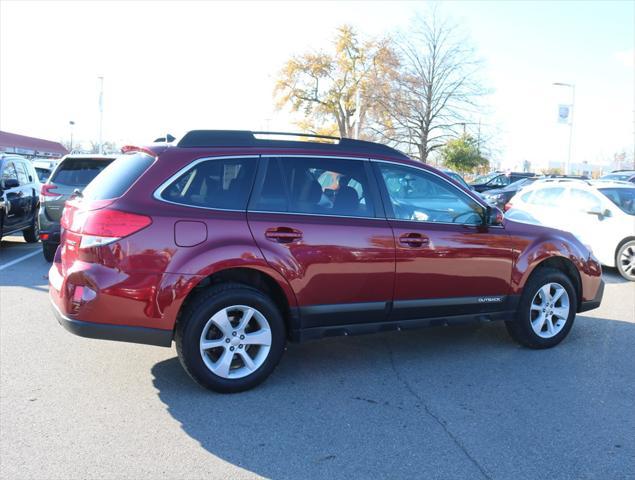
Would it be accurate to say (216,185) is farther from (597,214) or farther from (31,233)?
(31,233)

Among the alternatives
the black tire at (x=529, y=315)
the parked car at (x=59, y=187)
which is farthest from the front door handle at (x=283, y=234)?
the parked car at (x=59, y=187)

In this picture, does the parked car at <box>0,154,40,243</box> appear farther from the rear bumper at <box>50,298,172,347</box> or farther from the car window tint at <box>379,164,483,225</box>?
the car window tint at <box>379,164,483,225</box>

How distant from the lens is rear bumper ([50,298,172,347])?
156 inches

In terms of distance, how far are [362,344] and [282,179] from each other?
78.1 inches

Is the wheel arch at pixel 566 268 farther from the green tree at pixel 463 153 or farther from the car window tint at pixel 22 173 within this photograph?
the green tree at pixel 463 153

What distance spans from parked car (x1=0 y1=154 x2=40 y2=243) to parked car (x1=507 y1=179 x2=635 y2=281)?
29.1 ft

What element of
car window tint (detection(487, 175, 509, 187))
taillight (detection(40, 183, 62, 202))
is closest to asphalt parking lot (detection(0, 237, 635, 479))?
taillight (detection(40, 183, 62, 202))

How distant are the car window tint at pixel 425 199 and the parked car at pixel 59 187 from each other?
19.4 ft

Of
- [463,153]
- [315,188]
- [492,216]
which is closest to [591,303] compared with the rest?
[492,216]

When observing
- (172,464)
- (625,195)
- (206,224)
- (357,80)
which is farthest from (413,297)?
(357,80)

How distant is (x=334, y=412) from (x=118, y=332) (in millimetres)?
1605

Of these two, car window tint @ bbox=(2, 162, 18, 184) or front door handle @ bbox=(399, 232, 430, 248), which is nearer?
front door handle @ bbox=(399, 232, 430, 248)

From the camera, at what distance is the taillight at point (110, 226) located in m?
3.90

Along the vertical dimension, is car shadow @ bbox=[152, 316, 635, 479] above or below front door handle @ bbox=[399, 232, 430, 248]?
below
